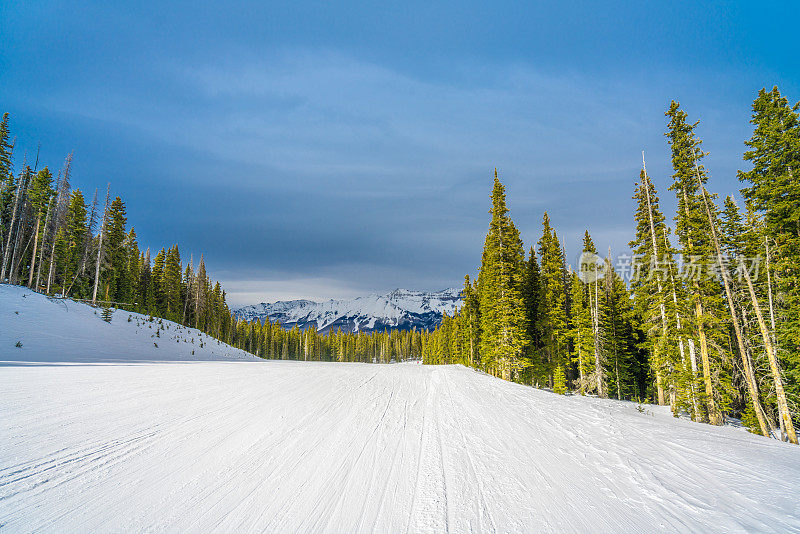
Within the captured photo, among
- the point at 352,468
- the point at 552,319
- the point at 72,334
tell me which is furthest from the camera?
the point at 552,319

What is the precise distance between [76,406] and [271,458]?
4980 millimetres

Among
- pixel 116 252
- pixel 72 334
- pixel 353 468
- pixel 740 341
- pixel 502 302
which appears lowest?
pixel 353 468

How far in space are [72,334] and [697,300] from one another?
35.3 m

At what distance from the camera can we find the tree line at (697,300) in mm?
15633

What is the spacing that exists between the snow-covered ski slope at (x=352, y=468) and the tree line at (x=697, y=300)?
10.3 meters

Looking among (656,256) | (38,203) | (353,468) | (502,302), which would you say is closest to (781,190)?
(656,256)

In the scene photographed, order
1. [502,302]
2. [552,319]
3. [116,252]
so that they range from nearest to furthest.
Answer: [502,302], [552,319], [116,252]

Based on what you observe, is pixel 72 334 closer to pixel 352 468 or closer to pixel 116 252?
pixel 352 468

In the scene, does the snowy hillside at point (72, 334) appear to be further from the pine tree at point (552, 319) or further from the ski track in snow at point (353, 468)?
the pine tree at point (552, 319)

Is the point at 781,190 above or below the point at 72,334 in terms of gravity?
above

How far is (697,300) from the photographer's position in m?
16.1

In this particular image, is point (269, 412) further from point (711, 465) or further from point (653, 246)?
point (653, 246)

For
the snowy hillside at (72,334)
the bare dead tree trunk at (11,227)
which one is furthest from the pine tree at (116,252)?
the snowy hillside at (72,334)

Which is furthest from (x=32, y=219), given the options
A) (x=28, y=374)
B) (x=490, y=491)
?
(x=490, y=491)
